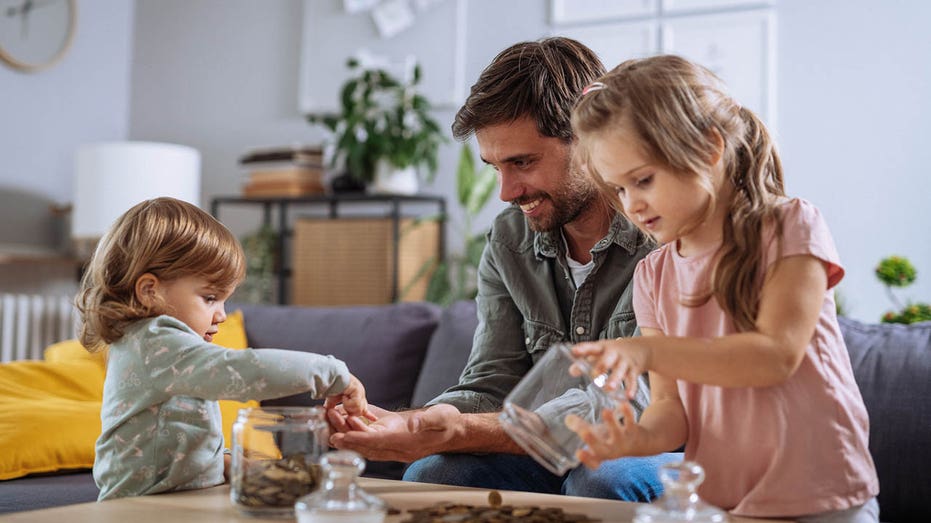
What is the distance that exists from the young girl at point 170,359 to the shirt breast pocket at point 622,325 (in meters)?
0.56

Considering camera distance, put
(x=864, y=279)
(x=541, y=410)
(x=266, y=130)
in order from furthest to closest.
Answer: (x=266, y=130) < (x=864, y=279) < (x=541, y=410)

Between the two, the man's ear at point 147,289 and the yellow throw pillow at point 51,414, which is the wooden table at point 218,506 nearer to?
the man's ear at point 147,289

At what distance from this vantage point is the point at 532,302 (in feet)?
5.98

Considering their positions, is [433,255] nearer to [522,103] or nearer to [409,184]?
[409,184]

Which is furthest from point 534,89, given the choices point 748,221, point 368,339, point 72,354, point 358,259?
point 358,259

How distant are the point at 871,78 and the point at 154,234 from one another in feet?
9.51

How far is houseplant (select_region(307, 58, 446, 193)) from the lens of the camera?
12.8ft

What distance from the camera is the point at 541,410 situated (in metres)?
1.04

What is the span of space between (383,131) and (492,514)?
304 centimetres

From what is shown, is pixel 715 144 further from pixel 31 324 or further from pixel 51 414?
pixel 31 324

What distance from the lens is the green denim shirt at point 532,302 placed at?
175cm

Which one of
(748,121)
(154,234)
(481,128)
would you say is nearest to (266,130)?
(481,128)

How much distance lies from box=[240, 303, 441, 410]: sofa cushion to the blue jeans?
0.92 metres

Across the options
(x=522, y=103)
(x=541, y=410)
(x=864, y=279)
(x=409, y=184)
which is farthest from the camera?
(x=409, y=184)
